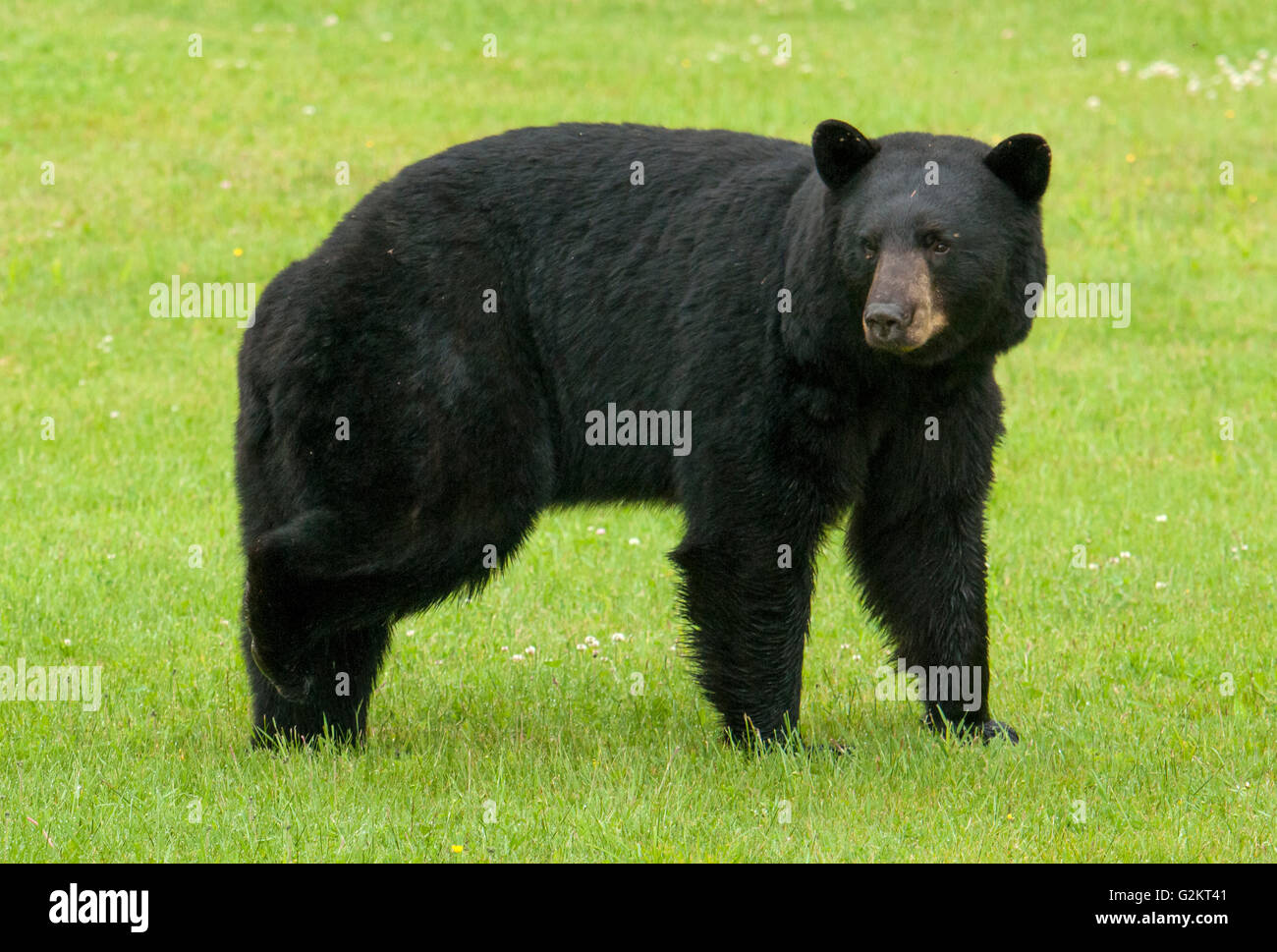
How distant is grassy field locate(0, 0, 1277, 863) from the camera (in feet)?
16.8

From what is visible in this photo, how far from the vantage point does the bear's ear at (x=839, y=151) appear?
510cm

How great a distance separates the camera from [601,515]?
922 cm

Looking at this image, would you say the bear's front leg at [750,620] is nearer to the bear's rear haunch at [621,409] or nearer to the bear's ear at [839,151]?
the bear's rear haunch at [621,409]

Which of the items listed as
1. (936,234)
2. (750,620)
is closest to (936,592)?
(750,620)

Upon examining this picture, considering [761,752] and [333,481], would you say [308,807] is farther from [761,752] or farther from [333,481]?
[761,752]

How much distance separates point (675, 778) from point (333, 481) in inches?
59.8

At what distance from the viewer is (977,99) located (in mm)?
17656

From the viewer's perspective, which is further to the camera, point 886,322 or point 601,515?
point 601,515

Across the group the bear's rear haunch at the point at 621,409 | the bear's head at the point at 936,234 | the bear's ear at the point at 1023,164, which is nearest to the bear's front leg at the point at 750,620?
the bear's rear haunch at the point at 621,409

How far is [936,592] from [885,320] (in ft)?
4.48

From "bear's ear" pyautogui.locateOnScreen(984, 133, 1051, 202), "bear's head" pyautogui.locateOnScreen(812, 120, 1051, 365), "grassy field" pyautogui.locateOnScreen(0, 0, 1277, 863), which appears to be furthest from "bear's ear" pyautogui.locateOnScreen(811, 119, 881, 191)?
"grassy field" pyautogui.locateOnScreen(0, 0, 1277, 863)

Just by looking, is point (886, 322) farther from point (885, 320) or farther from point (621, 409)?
point (621, 409)

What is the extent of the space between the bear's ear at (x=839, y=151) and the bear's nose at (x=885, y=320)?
58cm

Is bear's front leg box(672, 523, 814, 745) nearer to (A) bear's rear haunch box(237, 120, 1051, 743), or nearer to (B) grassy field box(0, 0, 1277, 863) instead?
(A) bear's rear haunch box(237, 120, 1051, 743)
